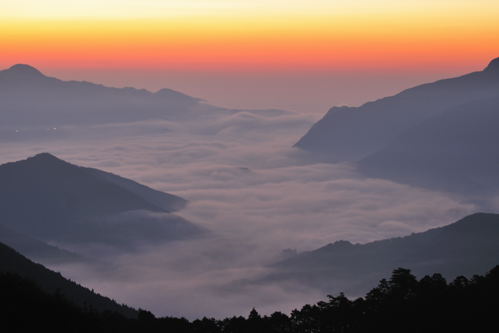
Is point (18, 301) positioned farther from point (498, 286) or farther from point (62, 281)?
point (62, 281)

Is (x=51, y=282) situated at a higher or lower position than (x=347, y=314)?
higher

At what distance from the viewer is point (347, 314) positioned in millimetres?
85500

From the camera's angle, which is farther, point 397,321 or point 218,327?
point 218,327

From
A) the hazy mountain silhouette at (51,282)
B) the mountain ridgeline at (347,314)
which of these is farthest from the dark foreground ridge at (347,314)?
the hazy mountain silhouette at (51,282)

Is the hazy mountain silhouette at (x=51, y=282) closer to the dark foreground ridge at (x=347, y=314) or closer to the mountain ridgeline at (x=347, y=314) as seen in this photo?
the mountain ridgeline at (x=347, y=314)

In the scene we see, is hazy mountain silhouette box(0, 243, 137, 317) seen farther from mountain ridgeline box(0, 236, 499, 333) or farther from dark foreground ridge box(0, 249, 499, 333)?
dark foreground ridge box(0, 249, 499, 333)

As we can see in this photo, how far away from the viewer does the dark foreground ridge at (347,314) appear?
3044 inches

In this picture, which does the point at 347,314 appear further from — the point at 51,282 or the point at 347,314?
the point at 51,282

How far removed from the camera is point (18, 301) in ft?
272

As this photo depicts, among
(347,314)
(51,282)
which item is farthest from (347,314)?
(51,282)

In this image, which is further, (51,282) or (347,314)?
(51,282)

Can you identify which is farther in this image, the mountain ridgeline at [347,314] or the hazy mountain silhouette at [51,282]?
the hazy mountain silhouette at [51,282]

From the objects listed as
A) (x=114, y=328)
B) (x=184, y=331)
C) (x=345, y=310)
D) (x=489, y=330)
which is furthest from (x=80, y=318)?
(x=489, y=330)

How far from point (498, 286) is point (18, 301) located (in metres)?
55.7
